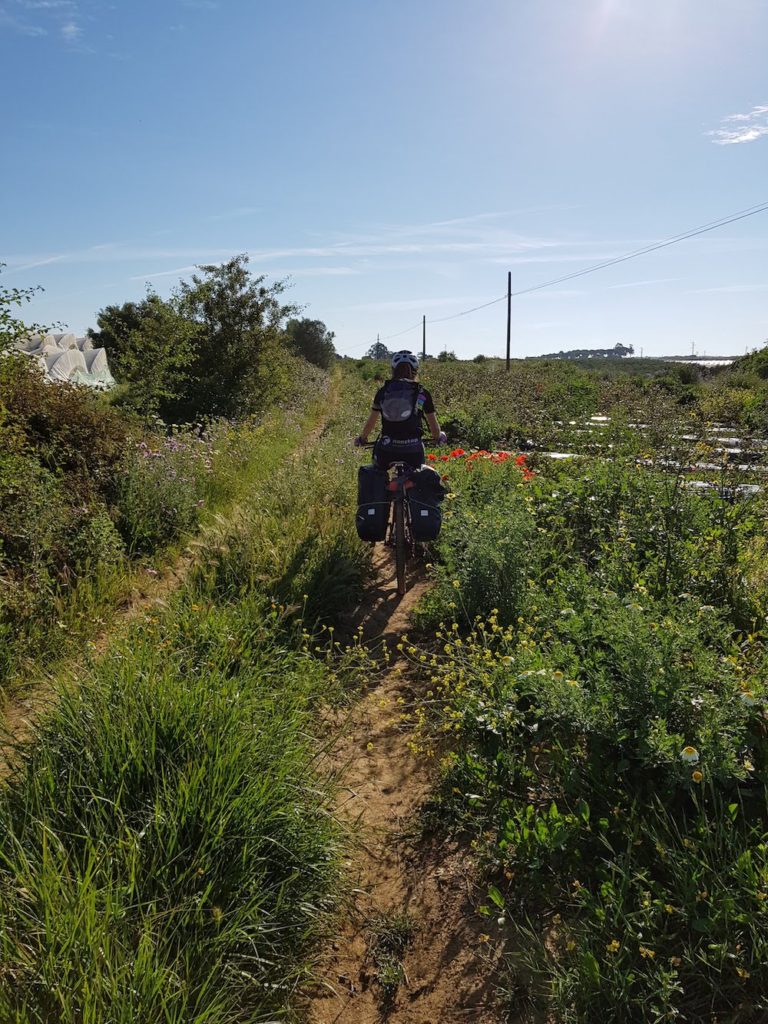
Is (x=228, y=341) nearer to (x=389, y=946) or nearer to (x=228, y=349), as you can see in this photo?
(x=228, y=349)

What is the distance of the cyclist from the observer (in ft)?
17.9

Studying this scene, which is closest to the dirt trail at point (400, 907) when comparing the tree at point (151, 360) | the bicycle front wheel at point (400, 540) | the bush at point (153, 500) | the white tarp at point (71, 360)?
the bicycle front wheel at point (400, 540)

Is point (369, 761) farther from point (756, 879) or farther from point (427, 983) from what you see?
point (756, 879)

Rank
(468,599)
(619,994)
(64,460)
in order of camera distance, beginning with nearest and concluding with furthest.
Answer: (619,994) → (468,599) → (64,460)

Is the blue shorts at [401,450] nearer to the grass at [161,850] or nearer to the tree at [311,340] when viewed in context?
the grass at [161,850]

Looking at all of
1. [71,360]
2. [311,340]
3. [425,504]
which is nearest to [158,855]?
[425,504]

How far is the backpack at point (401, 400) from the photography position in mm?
5445

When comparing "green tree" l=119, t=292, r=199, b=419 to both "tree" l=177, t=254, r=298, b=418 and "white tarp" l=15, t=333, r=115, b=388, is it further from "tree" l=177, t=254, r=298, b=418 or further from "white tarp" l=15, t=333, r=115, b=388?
"white tarp" l=15, t=333, r=115, b=388

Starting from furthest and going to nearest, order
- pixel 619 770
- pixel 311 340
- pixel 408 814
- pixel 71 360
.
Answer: pixel 311 340 → pixel 71 360 → pixel 408 814 → pixel 619 770

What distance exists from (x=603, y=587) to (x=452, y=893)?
232cm

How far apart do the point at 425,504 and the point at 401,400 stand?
1012mm

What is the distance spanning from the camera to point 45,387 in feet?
21.1

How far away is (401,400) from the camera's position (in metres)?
5.45

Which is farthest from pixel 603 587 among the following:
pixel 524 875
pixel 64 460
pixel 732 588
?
pixel 64 460
